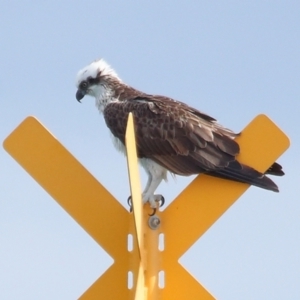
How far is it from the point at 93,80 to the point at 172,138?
1.81m

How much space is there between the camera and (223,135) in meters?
6.48

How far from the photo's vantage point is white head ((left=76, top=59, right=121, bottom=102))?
8.45 m

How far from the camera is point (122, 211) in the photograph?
4.88 meters

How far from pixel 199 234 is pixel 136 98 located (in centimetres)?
314

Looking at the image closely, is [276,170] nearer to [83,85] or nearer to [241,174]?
[241,174]

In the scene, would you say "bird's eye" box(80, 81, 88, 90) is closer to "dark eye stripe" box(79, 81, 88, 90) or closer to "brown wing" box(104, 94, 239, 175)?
"dark eye stripe" box(79, 81, 88, 90)

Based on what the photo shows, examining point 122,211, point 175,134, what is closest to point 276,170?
point 175,134

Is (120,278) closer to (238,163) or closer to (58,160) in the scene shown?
(58,160)

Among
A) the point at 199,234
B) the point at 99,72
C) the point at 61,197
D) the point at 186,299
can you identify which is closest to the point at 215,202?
the point at 199,234

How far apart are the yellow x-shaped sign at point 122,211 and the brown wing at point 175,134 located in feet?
2.72

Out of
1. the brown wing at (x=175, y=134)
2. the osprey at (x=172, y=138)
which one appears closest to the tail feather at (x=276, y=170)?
the osprey at (x=172, y=138)

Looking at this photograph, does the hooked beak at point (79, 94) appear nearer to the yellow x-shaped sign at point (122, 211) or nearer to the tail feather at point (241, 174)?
the tail feather at point (241, 174)

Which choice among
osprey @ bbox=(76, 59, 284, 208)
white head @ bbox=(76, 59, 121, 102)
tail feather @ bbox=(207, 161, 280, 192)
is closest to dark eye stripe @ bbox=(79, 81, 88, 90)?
white head @ bbox=(76, 59, 121, 102)

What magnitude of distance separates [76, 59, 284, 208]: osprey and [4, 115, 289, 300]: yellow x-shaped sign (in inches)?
16.2
